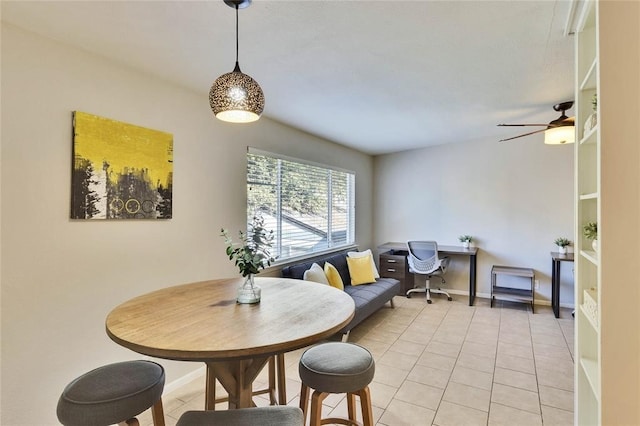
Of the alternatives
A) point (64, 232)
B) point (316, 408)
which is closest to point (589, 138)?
point (316, 408)

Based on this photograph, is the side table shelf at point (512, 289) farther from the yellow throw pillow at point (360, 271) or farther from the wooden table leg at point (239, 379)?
the wooden table leg at point (239, 379)

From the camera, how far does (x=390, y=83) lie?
275 cm

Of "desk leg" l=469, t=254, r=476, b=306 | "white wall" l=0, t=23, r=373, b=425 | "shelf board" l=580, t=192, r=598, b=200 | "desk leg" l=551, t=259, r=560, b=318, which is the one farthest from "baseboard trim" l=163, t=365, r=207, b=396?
"desk leg" l=551, t=259, r=560, b=318

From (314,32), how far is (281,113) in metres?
1.51

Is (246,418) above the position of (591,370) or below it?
above

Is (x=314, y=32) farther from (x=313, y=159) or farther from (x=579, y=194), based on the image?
(x=313, y=159)

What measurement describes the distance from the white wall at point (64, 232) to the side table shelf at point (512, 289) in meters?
4.08

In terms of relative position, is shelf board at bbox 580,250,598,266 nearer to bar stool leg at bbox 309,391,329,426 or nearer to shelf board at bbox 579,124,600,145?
shelf board at bbox 579,124,600,145

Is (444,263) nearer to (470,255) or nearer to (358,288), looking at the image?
(470,255)

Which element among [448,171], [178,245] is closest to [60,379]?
[178,245]

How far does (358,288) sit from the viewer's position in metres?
4.04

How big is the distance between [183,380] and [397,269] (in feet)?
11.4

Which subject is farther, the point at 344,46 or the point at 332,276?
the point at 332,276

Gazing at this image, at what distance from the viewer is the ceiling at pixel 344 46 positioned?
1.68m
